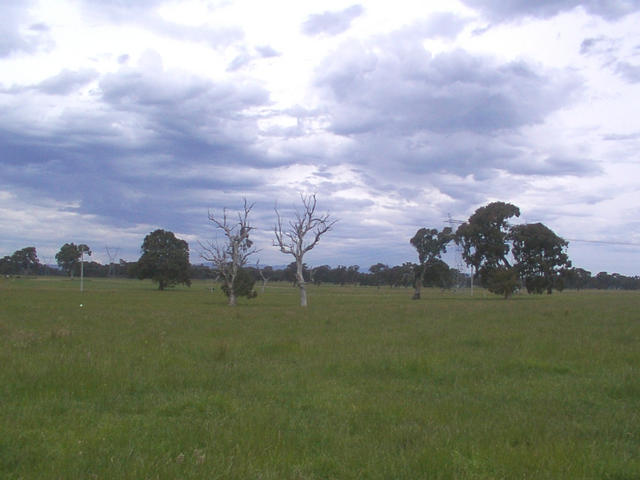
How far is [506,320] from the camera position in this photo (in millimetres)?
26484

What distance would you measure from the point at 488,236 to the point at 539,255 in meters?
7.64

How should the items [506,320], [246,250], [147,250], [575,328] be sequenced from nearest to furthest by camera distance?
[575,328]
[506,320]
[246,250]
[147,250]

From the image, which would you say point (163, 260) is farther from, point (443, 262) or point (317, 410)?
point (317, 410)

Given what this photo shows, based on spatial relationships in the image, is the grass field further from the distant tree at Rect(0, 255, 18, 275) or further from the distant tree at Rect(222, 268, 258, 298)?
the distant tree at Rect(0, 255, 18, 275)

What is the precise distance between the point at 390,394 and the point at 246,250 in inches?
1999

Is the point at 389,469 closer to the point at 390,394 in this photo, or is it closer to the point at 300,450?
the point at 300,450

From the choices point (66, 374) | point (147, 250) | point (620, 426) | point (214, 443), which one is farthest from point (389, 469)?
point (147, 250)

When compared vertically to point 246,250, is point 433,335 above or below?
below

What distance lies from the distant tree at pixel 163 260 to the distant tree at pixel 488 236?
48045 millimetres

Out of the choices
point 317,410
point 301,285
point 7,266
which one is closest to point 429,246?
point 301,285

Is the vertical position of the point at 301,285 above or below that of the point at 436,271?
below

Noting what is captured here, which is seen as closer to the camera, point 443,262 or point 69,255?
point 443,262

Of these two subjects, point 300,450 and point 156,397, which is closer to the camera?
point 300,450

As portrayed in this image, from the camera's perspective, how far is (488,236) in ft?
264
